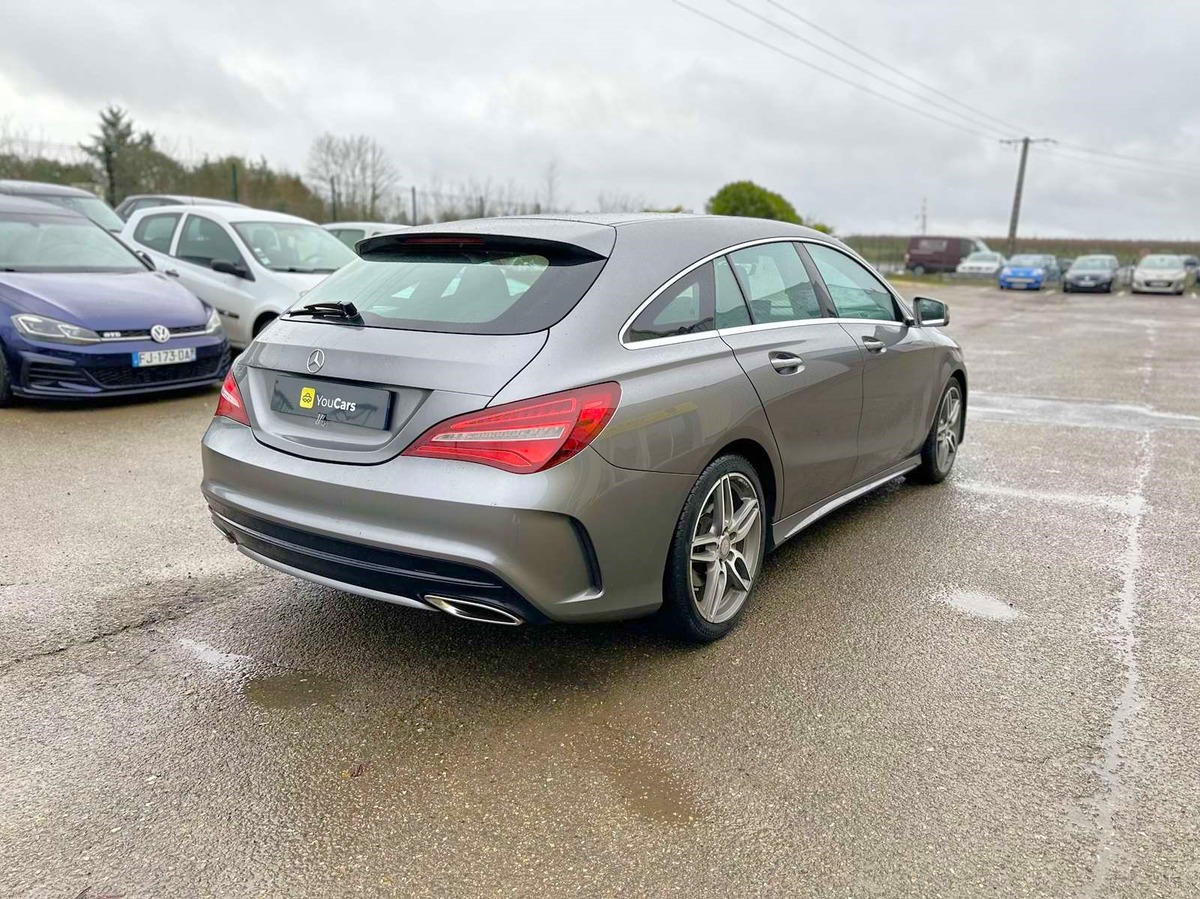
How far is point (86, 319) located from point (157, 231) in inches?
146

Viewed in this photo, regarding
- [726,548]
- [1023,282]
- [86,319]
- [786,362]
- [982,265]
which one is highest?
[982,265]

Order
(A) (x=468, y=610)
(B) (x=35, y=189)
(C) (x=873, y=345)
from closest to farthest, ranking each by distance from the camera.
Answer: (A) (x=468, y=610)
(C) (x=873, y=345)
(B) (x=35, y=189)

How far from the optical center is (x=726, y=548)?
3.47 meters

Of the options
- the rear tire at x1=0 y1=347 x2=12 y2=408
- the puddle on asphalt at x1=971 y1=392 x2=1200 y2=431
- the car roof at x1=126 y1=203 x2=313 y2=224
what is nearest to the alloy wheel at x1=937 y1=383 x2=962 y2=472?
the puddle on asphalt at x1=971 y1=392 x2=1200 y2=431

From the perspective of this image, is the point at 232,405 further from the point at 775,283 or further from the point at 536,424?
the point at 775,283

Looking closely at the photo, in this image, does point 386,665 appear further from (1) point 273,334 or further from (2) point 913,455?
(2) point 913,455

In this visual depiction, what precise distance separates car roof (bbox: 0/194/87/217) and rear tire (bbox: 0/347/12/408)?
183cm

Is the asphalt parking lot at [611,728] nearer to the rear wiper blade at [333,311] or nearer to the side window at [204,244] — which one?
the rear wiper blade at [333,311]

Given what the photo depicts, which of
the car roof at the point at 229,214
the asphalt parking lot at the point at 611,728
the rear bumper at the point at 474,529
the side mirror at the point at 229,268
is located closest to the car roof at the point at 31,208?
the side mirror at the point at 229,268

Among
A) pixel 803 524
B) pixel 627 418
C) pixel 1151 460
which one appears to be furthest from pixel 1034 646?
pixel 1151 460

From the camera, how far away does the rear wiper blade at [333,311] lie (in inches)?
128

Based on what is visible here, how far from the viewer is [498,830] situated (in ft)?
7.85

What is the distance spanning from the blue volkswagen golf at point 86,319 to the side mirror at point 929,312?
5599 millimetres

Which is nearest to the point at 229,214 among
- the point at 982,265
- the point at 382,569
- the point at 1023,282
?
the point at 382,569
